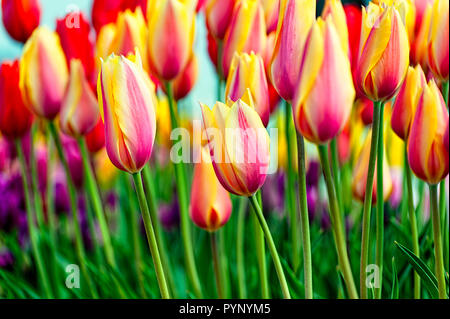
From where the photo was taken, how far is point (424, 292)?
458 mm

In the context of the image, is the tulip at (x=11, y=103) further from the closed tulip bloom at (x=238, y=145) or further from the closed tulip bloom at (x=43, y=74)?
the closed tulip bloom at (x=238, y=145)

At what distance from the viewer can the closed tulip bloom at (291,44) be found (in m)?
0.31

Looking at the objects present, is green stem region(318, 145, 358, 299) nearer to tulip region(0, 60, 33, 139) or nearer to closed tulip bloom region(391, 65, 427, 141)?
closed tulip bloom region(391, 65, 427, 141)

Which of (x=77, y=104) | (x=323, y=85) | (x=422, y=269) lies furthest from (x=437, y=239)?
(x=77, y=104)

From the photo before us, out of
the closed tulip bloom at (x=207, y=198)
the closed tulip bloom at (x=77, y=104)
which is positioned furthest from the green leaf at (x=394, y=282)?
the closed tulip bloom at (x=77, y=104)

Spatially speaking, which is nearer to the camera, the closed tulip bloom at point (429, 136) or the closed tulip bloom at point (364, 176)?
the closed tulip bloom at point (429, 136)

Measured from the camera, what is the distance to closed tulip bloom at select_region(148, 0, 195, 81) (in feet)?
1.25

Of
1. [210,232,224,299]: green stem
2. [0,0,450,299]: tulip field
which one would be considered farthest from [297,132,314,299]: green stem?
[210,232,224,299]: green stem

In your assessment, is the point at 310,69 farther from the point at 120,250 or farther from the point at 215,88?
the point at 120,250

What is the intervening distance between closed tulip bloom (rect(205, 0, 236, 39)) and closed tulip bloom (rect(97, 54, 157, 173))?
12cm

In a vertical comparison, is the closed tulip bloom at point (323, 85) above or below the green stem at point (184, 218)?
above

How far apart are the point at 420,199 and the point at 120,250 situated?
0.30 metres
